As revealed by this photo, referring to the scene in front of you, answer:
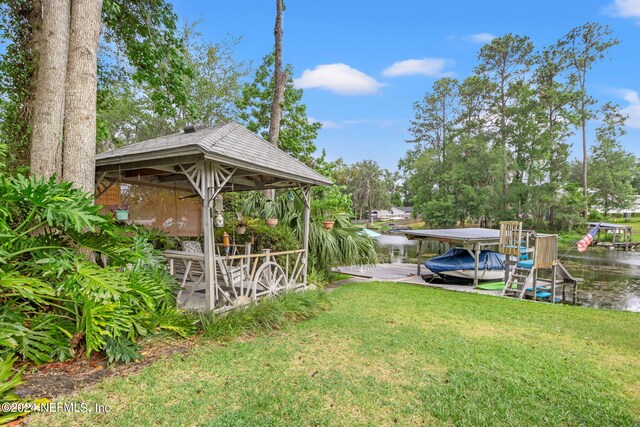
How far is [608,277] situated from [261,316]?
17921 mm

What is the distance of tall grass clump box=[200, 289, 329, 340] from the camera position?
4.47 meters

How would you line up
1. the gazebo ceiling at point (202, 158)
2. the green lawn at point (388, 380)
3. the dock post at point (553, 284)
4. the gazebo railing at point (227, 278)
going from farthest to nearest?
1. the dock post at point (553, 284)
2. the gazebo railing at point (227, 278)
3. the gazebo ceiling at point (202, 158)
4. the green lawn at point (388, 380)

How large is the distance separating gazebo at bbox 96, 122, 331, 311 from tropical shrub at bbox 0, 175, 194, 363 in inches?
48.9

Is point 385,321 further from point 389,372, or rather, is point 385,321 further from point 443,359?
point 389,372

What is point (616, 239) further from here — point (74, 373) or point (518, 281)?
point (74, 373)

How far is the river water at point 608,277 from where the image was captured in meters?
11.3

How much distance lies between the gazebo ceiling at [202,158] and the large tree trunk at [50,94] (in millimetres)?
970

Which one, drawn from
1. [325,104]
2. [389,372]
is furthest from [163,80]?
[325,104]

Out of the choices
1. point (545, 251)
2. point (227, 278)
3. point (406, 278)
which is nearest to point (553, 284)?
point (545, 251)

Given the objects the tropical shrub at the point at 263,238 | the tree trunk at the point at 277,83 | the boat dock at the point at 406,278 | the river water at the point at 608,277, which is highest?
the tree trunk at the point at 277,83

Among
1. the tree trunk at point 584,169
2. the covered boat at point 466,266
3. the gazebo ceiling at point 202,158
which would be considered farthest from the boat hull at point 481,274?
the tree trunk at point 584,169

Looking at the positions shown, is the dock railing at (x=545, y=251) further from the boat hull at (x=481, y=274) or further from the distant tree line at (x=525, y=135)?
the distant tree line at (x=525, y=135)

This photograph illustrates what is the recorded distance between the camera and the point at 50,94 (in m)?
4.36

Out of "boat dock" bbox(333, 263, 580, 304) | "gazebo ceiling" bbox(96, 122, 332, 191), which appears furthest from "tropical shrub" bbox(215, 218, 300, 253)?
"boat dock" bbox(333, 263, 580, 304)
